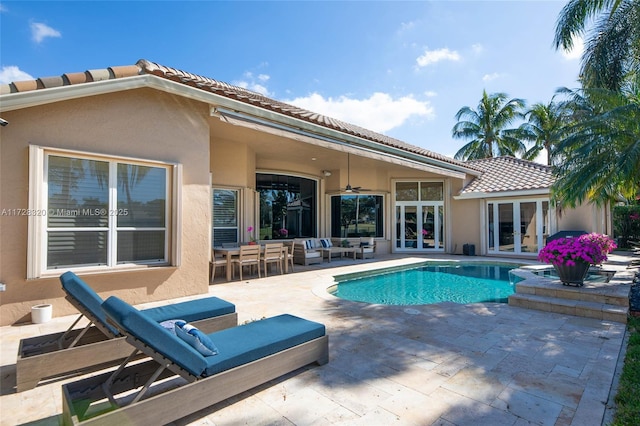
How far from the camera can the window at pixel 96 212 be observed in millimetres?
5559

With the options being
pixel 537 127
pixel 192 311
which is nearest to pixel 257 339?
pixel 192 311

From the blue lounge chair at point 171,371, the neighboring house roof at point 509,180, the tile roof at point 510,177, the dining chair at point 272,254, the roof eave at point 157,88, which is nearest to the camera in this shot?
the blue lounge chair at point 171,371

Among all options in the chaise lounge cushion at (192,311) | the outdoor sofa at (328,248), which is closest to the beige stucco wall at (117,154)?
the chaise lounge cushion at (192,311)

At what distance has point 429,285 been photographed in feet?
33.0

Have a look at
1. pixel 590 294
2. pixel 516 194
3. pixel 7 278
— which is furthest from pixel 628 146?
pixel 7 278

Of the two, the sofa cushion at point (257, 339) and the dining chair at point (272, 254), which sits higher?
the dining chair at point (272, 254)

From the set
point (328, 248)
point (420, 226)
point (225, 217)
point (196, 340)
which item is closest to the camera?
point (196, 340)

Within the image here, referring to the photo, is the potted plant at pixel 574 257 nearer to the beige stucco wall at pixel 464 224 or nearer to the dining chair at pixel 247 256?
the dining chair at pixel 247 256

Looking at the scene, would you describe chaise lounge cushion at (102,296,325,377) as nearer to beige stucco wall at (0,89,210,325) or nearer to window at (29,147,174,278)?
beige stucco wall at (0,89,210,325)

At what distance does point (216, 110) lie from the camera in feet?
24.4

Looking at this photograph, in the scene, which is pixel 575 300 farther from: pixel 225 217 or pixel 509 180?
pixel 509 180

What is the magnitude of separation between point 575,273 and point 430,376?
5.52 meters

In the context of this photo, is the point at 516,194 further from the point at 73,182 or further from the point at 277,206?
the point at 73,182

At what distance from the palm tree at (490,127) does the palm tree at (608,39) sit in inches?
753
